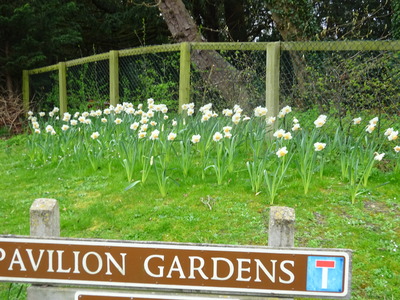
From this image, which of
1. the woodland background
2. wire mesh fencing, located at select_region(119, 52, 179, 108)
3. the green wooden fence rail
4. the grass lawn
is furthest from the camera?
the woodland background

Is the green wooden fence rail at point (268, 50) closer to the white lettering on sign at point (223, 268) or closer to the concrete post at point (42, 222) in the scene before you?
the white lettering on sign at point (223, 268)

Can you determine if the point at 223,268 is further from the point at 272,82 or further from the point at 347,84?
the point at 272,82

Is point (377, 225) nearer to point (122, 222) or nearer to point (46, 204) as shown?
point (122, 222)

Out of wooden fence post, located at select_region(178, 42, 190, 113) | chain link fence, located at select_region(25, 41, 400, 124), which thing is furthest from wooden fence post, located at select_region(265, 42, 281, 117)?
wooden fence post, located at select_region(178, 42, 190, 113)

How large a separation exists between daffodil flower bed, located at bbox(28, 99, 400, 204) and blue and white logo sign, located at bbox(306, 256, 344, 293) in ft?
7.62

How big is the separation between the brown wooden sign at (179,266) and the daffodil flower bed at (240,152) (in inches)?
91.4

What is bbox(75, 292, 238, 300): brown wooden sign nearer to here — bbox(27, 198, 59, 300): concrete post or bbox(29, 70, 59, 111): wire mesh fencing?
bbox(27, 198, 59, 300): concrete post

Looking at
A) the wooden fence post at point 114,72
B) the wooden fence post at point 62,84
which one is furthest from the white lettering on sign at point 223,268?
the wooden fence post at point 62,84

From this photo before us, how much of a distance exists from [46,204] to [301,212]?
97.3 inches

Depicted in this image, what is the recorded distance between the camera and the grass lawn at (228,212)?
10.0ft

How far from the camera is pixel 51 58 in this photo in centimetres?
1165

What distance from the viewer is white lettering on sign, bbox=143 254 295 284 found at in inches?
51.9

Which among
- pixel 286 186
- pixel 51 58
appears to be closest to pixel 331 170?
pixel 286 186

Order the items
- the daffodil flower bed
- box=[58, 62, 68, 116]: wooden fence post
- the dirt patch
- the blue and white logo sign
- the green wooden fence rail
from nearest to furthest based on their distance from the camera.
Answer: the blue and white logo sign → the dirt patch → the daffodil flower bed → the green wooden fence rail → box=[58, 62, 68, 116]: wooden fence post
